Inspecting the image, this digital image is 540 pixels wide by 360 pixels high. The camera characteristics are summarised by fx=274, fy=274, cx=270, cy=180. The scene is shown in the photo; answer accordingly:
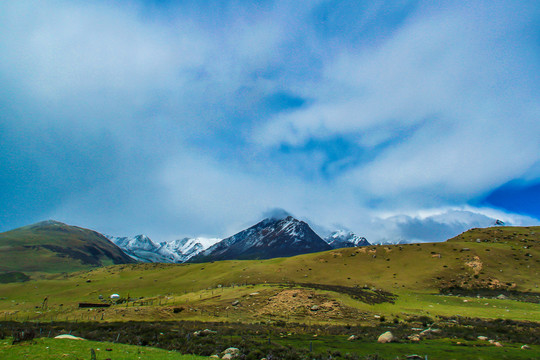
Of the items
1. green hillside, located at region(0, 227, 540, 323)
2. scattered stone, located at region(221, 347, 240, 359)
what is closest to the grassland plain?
green hillside, located at region(0, 227, 540, 323)

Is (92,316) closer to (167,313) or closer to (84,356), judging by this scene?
(167,313)

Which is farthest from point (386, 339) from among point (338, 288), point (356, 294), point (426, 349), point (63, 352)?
point (338, 288)

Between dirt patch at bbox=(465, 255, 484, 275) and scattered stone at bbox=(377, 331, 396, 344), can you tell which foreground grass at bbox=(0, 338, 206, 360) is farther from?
dirt patch at bbox=(465, 255, 484, 275)

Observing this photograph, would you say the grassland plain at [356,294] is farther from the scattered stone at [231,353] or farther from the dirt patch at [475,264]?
the scattered stone at [231,353]

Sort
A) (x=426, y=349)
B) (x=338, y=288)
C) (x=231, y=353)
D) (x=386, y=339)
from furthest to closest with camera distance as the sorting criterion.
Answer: (x=338, y=288), (x=386, y=339), (x=426, y=349), (x=231, y=353)

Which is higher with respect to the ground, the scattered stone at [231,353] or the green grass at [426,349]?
the scattered stone at [231,353]

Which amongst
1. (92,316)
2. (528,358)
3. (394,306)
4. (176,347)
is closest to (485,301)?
(394,306)

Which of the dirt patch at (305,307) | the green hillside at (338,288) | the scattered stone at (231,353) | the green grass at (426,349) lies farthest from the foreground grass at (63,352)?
the dirt patch at (305,307)

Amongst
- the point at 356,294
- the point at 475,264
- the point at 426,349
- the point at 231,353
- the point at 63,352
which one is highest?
the point at 475,264

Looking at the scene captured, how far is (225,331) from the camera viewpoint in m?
38.5

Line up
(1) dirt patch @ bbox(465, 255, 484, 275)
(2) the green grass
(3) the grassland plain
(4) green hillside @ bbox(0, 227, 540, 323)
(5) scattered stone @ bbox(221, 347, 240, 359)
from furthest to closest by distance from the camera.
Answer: (1) dirt patch @ bbox(465, 255, 484, 275), (4) green hillside @ bbox(0, 227, 540, 323), (3) the grassland plain, (5) scattered stone @ bbox(221, 347, 240, 359), (2) the green grass

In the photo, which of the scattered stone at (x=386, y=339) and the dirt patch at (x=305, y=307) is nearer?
the scattered stone at (x=386, y=339)

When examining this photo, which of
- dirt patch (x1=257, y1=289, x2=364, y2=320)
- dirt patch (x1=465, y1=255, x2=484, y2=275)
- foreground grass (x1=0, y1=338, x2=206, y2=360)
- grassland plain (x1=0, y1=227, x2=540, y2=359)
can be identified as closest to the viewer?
foreground grass (x1=0, y1=338, x2=206, y2=360)

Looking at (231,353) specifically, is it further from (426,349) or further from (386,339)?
(426,349)
